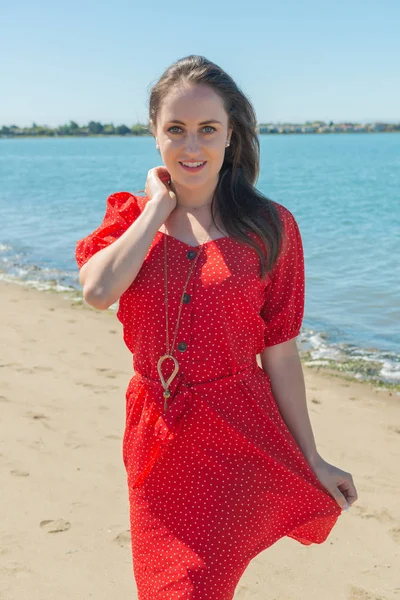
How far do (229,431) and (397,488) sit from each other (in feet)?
9.12

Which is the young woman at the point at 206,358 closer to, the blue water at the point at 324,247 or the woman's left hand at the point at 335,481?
the woman's left hand at the point at 335,481

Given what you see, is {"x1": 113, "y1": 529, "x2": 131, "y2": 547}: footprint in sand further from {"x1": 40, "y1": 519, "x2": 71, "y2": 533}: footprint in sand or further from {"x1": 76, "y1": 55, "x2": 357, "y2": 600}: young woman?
{"x1": 76, "y1": 55, "x2": 357, "y2": 600}: young woman

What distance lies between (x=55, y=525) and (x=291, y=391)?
2.00m

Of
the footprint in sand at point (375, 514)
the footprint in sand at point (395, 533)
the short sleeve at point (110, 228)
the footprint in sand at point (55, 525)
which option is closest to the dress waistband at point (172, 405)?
the short sleeve at point (110, 228)

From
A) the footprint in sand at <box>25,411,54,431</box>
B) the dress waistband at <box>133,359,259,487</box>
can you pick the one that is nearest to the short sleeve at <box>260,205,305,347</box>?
the dress waistband at <box>133,359,259,487</box>

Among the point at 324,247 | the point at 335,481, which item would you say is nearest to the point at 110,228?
the point at 335,481

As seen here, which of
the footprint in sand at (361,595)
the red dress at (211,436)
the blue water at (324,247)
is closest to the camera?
the red dress at (211,436)

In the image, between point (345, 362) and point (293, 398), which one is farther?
point (345, 362)

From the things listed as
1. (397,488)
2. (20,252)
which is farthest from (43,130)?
(397,488)

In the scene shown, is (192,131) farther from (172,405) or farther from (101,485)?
(101,485)

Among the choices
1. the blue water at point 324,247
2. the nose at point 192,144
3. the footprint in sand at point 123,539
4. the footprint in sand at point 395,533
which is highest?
the nose at point 192,144

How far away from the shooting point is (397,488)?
→ 186 inches

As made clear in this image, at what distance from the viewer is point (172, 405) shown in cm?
229

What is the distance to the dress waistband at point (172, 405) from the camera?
229cm
